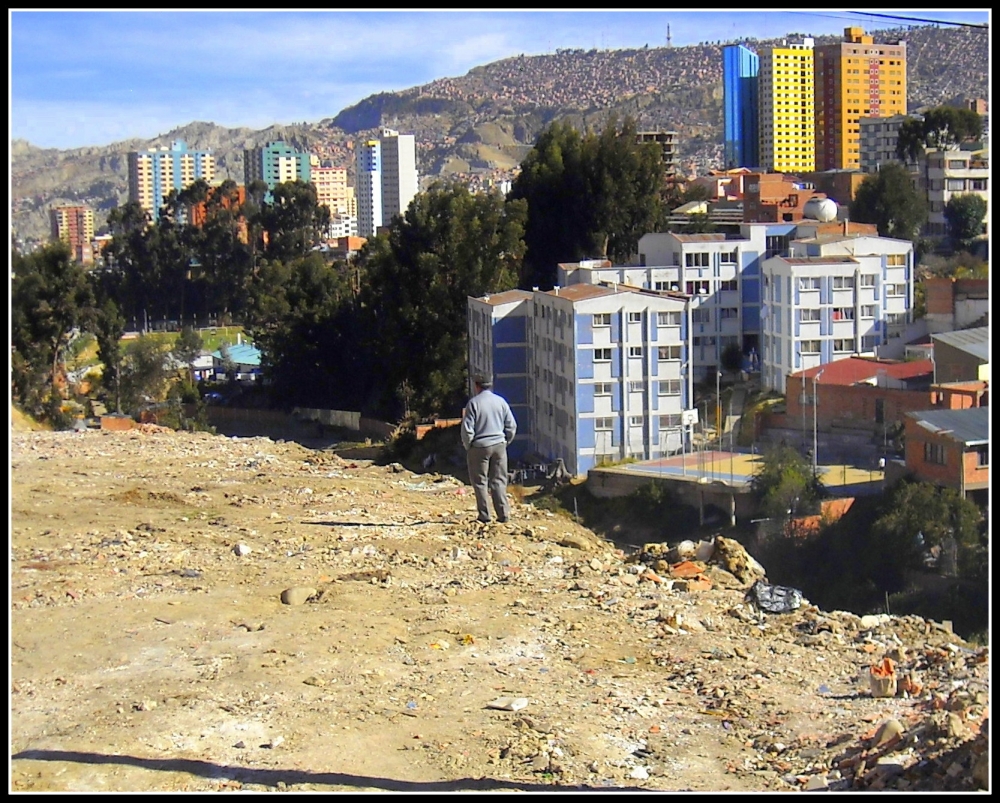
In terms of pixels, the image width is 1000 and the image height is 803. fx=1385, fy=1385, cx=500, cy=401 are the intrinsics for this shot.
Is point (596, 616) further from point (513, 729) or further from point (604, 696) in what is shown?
point (513, 729)

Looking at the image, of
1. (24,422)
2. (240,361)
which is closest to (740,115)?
(240,361)

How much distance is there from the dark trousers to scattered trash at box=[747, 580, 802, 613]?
1165 mm

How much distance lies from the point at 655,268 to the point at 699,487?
25.0 feet

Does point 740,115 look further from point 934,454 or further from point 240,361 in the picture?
point 934,454

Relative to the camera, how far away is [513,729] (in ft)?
10.7

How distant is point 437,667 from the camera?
3.75m

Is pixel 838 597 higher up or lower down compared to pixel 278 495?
lower down

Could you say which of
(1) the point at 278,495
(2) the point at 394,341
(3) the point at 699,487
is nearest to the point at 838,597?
(3) the point at 699,487

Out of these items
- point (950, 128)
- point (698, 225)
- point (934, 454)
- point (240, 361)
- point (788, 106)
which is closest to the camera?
point (934, 454)

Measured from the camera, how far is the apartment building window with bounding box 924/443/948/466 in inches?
540

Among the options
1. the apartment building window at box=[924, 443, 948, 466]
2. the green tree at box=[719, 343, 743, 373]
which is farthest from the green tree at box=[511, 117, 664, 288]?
the apartment building window at box=[924, 443, 948, 466]

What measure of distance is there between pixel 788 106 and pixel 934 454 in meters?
45.0

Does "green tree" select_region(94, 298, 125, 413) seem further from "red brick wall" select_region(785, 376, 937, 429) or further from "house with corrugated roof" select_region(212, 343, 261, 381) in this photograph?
"red brick wall" select_region(785, 376, 937, 429)

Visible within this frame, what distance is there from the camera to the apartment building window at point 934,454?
13719 millimetres
